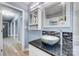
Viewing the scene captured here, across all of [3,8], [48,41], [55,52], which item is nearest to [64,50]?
[55,52]

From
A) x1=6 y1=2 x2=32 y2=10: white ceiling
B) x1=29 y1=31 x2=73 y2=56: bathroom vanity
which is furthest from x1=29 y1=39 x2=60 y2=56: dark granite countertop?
x1=6 y1=2 x2=32 y2=10: white ceiling

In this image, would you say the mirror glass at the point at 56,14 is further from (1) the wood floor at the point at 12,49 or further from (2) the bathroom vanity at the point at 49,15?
(1) the wood floor at the point at 12,49

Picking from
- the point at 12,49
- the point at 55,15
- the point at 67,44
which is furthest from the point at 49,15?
the point at 12,49

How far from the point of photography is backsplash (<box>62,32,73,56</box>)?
120 centimetres

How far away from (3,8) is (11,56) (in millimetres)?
587

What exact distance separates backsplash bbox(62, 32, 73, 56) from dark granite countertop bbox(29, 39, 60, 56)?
0.07 meters

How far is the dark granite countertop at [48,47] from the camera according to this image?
1.25 metres

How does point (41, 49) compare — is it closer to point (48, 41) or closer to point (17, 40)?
point (48, 41)

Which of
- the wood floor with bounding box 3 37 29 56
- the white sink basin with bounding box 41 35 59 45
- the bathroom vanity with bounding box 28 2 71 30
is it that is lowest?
the wood floor with bounding box 3 37 29 56

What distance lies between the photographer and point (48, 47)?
1.29m

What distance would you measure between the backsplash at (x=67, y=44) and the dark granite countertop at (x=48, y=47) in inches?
2.7

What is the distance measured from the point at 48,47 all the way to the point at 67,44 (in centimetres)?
23

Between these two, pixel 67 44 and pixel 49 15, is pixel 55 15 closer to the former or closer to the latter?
pixel 49 15

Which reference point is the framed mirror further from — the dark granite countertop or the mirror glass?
the dark granite countertop
